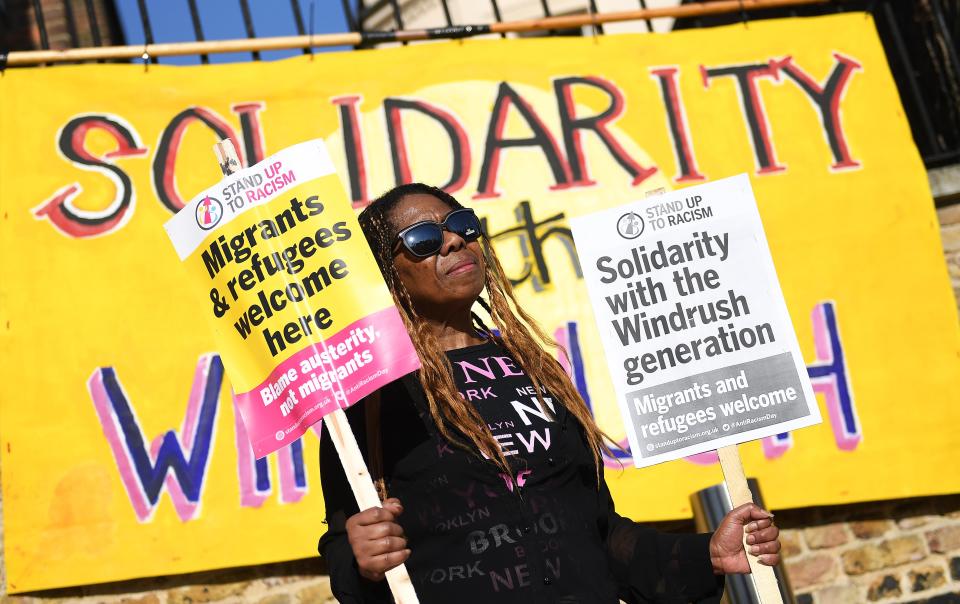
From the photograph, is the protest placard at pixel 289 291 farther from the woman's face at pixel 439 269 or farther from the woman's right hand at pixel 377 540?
the woman's right hand at pixel 377 540

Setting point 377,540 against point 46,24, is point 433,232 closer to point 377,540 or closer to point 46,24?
point 377,540

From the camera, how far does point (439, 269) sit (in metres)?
2.28

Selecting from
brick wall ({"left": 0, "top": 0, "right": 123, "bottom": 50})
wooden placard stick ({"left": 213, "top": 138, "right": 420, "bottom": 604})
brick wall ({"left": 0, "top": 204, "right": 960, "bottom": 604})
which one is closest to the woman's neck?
wooden placard stick ({"left": 213, "top": 138, "right": 420, "bottom": 604})

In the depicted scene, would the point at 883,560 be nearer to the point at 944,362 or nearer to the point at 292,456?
the point at 944,362

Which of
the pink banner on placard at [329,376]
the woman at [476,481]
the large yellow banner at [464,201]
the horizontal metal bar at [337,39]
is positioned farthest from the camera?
the horizontal metal bar at [337,39]

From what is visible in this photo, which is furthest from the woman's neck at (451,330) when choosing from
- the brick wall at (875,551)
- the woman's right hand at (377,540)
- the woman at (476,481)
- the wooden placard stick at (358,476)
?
the brick wall at (875,551)

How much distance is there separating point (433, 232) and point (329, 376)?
0.36 meters

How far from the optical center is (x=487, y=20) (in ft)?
31.8

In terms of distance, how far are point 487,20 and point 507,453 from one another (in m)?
8.03

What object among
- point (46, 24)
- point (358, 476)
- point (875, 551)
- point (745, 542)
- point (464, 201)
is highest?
point (46, 24)

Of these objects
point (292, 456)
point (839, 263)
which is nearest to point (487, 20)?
point (839, 263)

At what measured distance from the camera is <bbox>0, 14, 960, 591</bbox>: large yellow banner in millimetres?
4355

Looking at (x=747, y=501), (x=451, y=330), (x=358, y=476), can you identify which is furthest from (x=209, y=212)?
(x=747, y=501)

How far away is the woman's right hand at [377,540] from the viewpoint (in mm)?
1912
